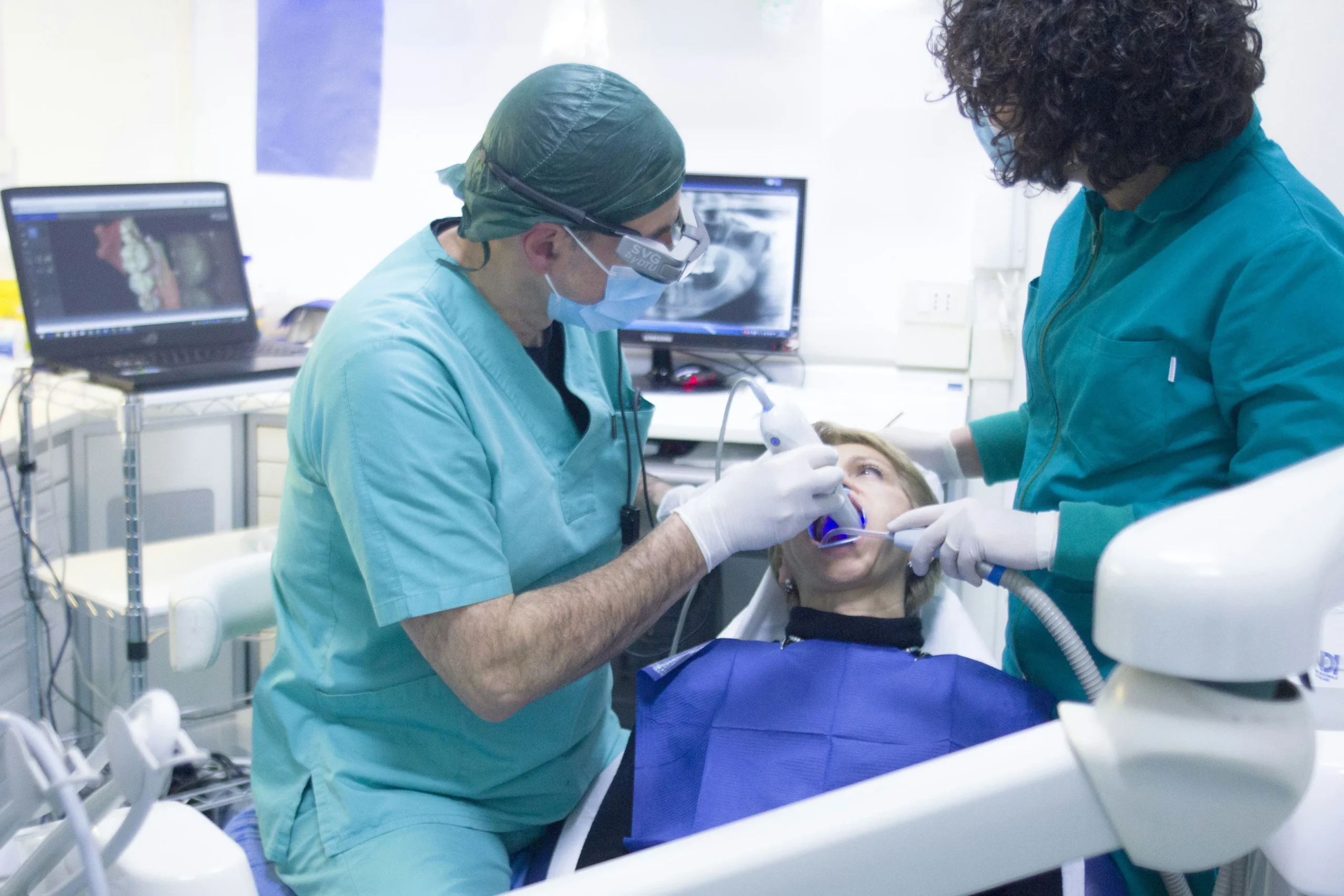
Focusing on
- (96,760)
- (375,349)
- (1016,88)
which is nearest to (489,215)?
(375,349)

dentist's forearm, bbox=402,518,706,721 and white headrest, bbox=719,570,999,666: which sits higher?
dentist's forearm, bbox=402,518,706,721

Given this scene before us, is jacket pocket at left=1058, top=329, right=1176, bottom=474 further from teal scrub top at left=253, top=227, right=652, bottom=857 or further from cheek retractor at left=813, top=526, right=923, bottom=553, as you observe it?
teal scrub top at left=253, top=227, right=652, bottom=857

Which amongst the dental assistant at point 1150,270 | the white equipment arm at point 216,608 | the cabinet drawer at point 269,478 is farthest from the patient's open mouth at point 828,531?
the cabinet drawer at point 269,478

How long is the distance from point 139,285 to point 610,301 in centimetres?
174

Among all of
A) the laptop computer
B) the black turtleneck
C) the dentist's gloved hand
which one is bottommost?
the black turtleneck

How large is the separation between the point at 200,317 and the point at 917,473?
1.83m

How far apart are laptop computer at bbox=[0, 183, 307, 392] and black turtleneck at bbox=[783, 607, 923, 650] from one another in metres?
1.36

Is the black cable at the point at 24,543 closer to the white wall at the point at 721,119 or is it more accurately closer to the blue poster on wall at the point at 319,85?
the white wall at the point at 721,119

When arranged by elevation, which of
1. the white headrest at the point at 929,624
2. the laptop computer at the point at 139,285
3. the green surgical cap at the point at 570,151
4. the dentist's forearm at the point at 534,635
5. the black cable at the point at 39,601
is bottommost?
the black cable at the point at 39,601

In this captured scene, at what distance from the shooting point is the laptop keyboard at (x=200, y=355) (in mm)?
2490

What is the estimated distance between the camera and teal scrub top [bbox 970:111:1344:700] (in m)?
1.06

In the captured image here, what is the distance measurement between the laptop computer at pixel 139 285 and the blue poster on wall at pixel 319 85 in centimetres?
47

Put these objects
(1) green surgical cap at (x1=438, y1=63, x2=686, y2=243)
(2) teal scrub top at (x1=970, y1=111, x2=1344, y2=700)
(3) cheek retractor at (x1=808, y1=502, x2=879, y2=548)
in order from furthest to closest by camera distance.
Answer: (3) cheek retractor at (x1=808, y1=502, x2=879, y2=548), (1) green surgical cap at (x1=438, y1=63, x2=686, y2=243), (2) teal scrub top at (x1=970, y1=111, x2=1344, y2=700)

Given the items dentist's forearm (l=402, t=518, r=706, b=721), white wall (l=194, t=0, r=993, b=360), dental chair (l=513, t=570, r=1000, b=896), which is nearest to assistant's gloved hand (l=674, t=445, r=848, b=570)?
dentist's forearm (l=402, t=518, r=706, b=721)
